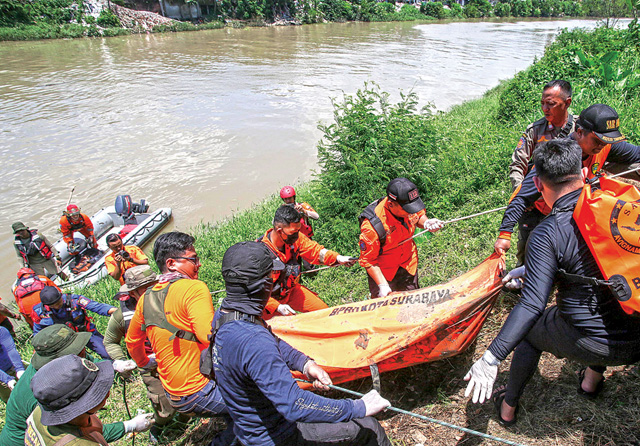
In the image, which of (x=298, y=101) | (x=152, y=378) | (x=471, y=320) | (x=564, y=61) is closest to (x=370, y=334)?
(x=471, y=320)

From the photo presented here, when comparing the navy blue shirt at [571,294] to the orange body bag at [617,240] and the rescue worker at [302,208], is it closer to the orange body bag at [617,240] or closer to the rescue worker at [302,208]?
the orange body bag at [617,240]

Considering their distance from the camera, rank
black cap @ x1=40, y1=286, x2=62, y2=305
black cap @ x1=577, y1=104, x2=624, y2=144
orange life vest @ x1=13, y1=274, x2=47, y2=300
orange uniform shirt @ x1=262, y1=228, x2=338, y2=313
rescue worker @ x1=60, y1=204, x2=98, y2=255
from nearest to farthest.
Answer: black cap @ x1=577, y1=104, x2=624, y2=144
orange uniform shirt @ x1=262, y1=228, x2=338, y2=313
black cap @ x1=40, y1=286, x2=62, y2=305
orange life vest @ x1=13, y1=274, x2=47, y2=300
rescue worker @ x1=60, y1=204, x2=98, y2=255

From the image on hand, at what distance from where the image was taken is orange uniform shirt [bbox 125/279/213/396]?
284 centimetres

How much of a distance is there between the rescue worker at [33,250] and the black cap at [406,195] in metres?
7.87

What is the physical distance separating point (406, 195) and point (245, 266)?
1.95 meters

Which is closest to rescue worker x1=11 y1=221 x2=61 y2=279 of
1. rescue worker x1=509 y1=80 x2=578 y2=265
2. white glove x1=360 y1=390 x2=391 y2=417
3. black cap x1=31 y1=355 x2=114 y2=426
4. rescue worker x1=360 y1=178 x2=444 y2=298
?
black cap x1=31 y1=355 x2=114 y2=426

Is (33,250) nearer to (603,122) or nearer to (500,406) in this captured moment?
(500,406)

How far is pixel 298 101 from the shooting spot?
20.7 metres

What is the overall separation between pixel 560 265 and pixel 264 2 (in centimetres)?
6039

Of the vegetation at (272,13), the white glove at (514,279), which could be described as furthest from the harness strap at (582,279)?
the vegetation at (272,13)

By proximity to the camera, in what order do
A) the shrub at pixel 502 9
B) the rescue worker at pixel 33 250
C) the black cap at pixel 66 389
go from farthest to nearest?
the shrub at pixel 502 9, the rescue worker at pixel 33 250, the black cap at pixel 66 389

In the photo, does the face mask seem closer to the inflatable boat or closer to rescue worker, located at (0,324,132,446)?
rescue worker, located at (0,324,132,446)

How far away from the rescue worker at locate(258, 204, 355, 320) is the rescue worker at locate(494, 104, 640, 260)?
5.25ft

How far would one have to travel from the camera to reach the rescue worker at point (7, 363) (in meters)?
4.59
